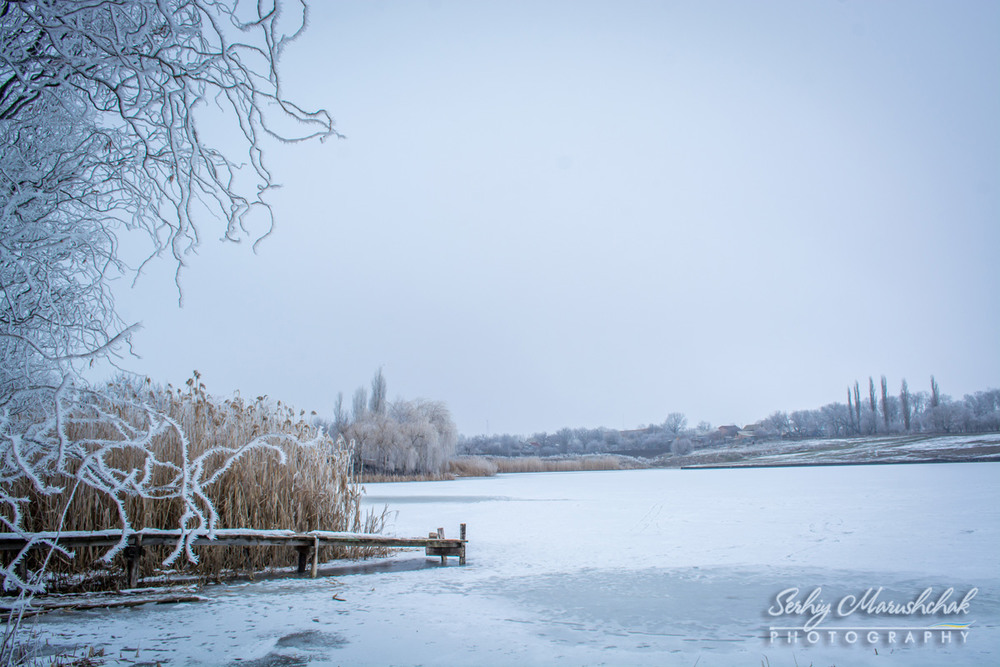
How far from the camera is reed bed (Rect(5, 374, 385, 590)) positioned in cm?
420

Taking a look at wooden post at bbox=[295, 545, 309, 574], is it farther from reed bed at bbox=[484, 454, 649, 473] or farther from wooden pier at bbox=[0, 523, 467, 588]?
reed bed at bbox=[484, 454, 649, 473]

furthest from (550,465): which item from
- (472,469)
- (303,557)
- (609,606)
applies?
(609,606)

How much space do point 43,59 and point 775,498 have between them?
35.5 ft

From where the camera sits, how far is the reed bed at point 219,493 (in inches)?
165

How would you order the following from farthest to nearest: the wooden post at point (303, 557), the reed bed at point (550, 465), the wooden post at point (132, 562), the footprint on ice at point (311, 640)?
the reed bed at point (550, 465) < the wooden post at point (303, 557) < the wooden post at point (132, 562) < the footprint on ice at point (311, 640)

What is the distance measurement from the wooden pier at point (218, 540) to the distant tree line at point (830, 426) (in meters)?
47.6

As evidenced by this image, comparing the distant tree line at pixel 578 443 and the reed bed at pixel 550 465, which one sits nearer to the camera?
the reed bed at pixel 550 465

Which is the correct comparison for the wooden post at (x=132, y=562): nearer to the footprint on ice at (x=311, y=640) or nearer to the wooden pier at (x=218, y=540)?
the wooden pier at (x=218, y=540)

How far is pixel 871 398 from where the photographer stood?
55.7 meters

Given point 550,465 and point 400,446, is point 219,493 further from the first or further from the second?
point 550,465

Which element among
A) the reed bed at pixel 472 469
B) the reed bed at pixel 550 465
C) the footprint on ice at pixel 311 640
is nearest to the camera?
the footprint on ice at pixel 311 640

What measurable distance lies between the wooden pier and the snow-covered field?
0.21 m

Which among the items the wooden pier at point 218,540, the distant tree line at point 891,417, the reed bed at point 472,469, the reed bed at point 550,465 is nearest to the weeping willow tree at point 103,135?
the wooden pier at point 218,540

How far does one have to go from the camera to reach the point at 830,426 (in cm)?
5497
